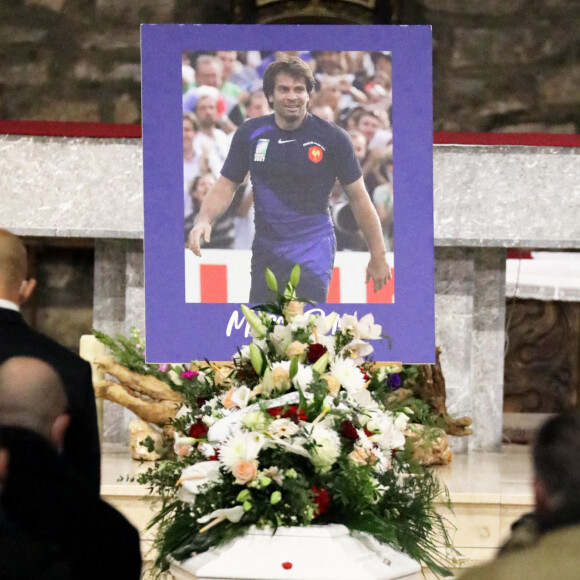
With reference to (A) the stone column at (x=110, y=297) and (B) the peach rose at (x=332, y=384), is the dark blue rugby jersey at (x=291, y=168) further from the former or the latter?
(A) the stone column at (x=110, y=297)

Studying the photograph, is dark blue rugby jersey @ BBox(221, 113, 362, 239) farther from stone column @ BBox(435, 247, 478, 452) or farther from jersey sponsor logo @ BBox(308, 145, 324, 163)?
stone column @ BBox(435, 247, 478, 452)

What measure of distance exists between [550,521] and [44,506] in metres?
0.79

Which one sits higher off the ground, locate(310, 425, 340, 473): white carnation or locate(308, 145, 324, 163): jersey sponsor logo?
locate(308, 145, 324, 163): jersey sponsor logo

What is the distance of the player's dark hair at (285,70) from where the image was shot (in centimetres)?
404

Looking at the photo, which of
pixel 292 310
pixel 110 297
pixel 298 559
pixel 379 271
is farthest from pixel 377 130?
pixel 110 297

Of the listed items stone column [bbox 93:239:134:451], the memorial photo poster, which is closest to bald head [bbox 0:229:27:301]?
the memorial photo poster

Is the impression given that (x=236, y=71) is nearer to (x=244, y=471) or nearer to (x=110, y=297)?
(x=244, y=471)

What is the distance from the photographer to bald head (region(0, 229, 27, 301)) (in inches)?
79.0

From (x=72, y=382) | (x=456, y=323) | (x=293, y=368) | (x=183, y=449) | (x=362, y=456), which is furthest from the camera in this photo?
(x=456, y=323)

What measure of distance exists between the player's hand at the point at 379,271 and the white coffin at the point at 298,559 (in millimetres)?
1435

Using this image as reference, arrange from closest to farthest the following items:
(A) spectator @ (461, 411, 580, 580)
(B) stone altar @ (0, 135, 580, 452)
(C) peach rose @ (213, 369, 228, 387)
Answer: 1. (A) spectator @ (461, 411, 580, 580)
2. (C) peach rose @ (213, 369, 228, 387)
3. (B) stone altar @ (0, 135, 580, 452)

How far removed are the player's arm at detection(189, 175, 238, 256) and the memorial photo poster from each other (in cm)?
3

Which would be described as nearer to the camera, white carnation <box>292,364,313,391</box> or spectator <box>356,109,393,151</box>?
white carnation <box>292,364,313,391</box>

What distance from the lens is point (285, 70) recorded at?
4043 millimetres
